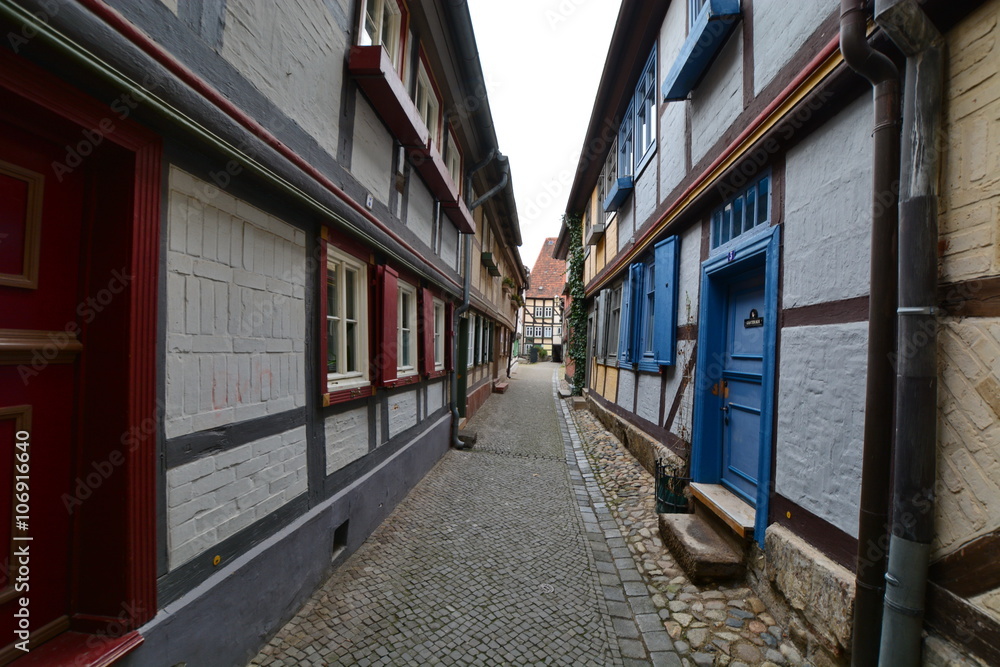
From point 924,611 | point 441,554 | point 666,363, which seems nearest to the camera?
point 924,611

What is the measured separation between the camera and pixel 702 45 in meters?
3.88

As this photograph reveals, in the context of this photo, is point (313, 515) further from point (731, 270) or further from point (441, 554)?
point (731, 270)

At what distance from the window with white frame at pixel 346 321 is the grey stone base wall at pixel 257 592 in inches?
35.7

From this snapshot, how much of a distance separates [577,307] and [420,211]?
7.65 meters

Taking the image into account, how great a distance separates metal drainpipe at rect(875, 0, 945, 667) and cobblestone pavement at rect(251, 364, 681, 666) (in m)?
1.22

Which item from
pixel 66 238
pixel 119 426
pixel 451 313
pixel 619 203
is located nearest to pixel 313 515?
pixel 119 426

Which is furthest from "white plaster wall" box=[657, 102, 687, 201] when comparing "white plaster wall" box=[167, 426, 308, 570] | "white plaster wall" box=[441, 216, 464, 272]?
"white plaster wall" box=[167, 426, 308, 570]

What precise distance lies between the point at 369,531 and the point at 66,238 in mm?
3058

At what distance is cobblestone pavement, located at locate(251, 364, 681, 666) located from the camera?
248cm

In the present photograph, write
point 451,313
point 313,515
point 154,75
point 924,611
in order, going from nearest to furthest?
point 154,75 < point 924,611 < point 313,515 < point 451,313

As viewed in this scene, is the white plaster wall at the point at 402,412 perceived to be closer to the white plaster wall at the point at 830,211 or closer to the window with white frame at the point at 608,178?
the white plaster wall at the point at 830,211

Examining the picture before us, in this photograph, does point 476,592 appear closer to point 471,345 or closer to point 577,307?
point 471,345

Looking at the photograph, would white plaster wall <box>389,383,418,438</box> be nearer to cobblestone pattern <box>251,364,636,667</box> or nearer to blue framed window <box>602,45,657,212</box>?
cobblestone pattern <box>251,364,636,667</box>

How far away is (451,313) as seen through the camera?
282 inches
